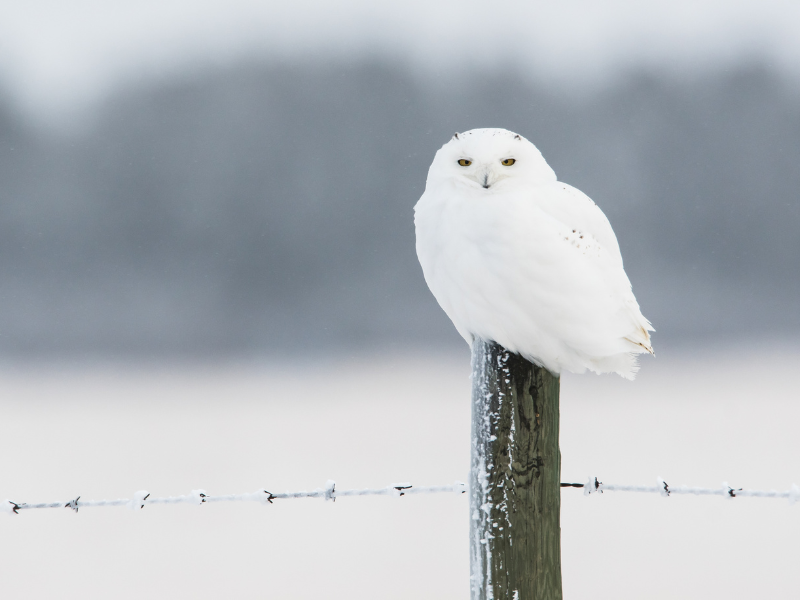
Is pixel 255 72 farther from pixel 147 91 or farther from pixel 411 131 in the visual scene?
pixel 411 131

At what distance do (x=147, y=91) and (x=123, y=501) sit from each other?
23239mm

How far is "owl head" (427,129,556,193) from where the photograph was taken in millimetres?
1772

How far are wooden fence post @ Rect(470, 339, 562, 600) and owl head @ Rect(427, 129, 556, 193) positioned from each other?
46cm

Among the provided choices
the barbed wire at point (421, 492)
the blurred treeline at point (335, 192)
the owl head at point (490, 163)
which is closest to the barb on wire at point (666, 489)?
the barbed wire at point (421, 492)

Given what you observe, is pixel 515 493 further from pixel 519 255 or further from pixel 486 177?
pixel 486 177

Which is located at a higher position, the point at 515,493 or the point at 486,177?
the point at 486,177

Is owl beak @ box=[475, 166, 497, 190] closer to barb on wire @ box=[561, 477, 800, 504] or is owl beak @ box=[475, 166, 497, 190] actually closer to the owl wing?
the owl wing

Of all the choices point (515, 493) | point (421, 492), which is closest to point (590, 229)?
point (515, 493)

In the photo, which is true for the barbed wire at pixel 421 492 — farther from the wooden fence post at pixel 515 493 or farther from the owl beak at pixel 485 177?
the owl beak at pixel 485 177

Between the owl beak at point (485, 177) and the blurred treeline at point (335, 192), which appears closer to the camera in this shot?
the owl beak at point (485, 177)

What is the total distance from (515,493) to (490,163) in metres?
0.75

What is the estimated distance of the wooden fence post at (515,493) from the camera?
1.63 m

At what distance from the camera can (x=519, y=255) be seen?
5.57 ft

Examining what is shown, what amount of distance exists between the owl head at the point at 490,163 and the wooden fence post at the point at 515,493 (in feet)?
1.52
